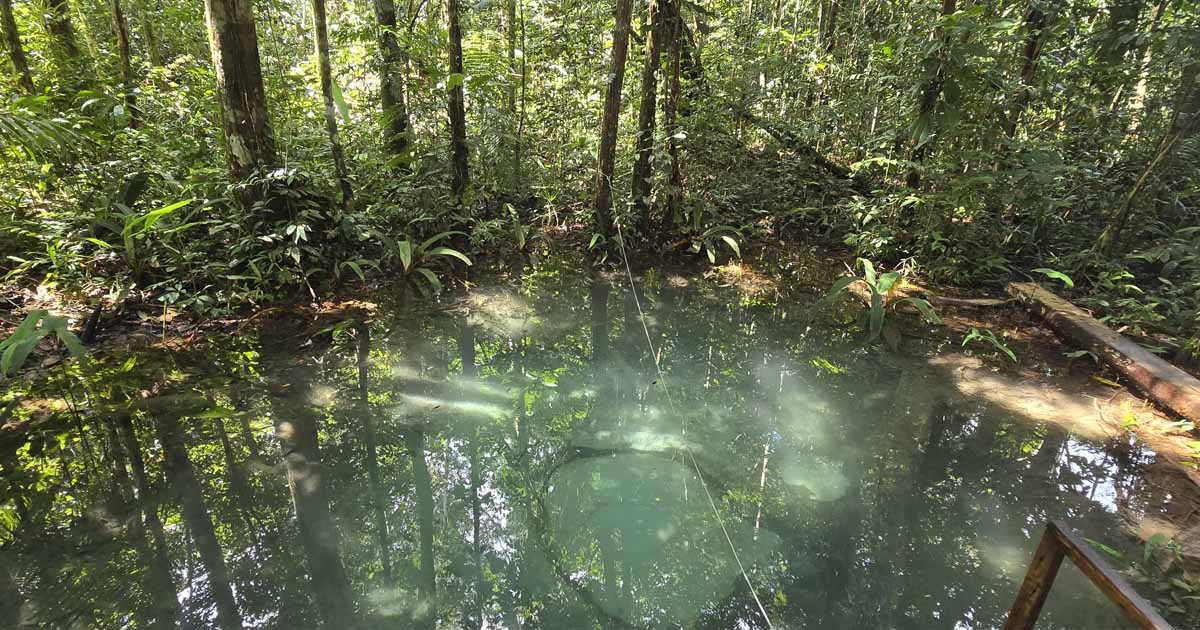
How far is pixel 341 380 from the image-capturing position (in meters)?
3.86

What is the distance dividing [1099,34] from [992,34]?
1.58m

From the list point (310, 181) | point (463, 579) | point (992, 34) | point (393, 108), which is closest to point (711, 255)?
point (992, 34)

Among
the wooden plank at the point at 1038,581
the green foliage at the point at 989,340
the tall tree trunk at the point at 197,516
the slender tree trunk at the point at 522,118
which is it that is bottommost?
the tall tree trunk at the point at 197,516

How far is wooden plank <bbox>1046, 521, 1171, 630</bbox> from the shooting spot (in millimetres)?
1201

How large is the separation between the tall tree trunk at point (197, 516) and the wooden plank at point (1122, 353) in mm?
5421

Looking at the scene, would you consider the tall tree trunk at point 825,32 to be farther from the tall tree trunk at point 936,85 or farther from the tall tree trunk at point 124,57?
the tall tree trunk at point 124,57

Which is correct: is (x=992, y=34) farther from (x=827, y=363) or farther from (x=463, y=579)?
(x=463, y=579)

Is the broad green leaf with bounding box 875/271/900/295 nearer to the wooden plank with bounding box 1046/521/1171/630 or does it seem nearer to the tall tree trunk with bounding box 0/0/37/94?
the wooden plank with bounding box 1046/521/1171/630

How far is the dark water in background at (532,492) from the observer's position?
232 centimetres

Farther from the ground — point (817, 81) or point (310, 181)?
point (817, 81)

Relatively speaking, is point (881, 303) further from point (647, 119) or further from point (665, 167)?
point (647, 119)

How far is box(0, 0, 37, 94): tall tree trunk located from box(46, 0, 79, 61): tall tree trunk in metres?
0.89

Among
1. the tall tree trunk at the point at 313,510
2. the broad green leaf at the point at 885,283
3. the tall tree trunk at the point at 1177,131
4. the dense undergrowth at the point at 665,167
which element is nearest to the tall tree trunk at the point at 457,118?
the dense undergrowth at the point at 665,167

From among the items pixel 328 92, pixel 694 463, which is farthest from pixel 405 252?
pixel 694 463
